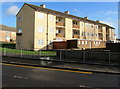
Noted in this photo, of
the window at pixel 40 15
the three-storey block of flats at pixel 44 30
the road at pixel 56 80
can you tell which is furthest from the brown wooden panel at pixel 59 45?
the road at pixel 56 80

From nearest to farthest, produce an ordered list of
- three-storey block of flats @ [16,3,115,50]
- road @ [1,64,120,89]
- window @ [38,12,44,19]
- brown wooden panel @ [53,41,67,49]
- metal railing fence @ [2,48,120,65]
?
road @ [1,64,120,89]
metal railing fence @ [2,48,120,65]
three-storey block of flats @ [16,3,115,50]
window @ [38,12,44,19]
brown wooden panel @ [53,41,67,49]

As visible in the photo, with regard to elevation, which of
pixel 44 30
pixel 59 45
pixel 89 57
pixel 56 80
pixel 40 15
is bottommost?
pixel 56 80

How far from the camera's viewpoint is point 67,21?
3509 cm

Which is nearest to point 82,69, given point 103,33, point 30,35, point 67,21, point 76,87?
point 76,87

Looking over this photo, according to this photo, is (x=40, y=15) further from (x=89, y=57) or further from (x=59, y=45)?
(x=89, y=57)

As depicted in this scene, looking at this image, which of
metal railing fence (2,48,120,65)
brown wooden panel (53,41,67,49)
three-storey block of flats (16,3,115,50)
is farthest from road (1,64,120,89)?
brown wooden panel (53,41,67,49)

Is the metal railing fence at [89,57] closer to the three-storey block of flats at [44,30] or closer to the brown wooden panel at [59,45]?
the three-storey block of flats at [44,30]

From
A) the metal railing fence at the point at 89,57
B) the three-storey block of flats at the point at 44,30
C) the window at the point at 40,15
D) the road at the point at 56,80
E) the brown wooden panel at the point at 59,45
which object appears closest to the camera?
the road at the point at 56,80

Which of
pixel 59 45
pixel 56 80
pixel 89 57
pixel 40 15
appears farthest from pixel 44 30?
pixel 56 80

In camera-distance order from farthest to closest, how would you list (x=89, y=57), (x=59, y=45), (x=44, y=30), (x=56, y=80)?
(x=59, y=45) < (x=44, y=30) < (x=89, y=57) < (x=56, y=80)

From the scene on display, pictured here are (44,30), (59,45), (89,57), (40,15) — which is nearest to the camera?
(89,57)

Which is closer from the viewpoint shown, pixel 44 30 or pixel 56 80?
pixel 56 80

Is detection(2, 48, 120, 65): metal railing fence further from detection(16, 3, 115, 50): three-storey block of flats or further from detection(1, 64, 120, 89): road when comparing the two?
detection(16, 3, 115, 50): three-storey block of flats

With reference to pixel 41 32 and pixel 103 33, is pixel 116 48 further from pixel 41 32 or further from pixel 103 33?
pixel 103 33
